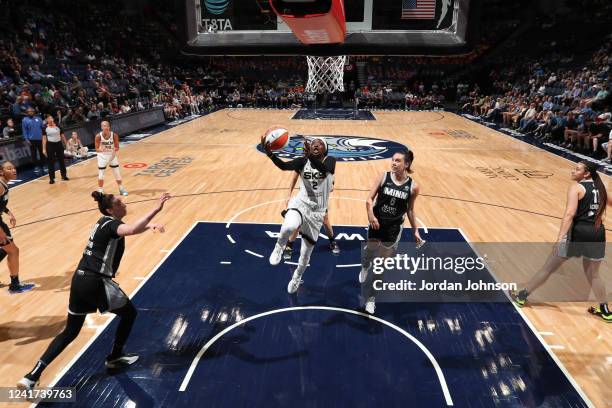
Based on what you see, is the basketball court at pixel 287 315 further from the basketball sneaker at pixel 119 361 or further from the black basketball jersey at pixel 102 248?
the black basketball jersey at pixel 102 248

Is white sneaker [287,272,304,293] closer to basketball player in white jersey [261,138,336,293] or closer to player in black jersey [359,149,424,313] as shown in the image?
basketball player in white jersey [261,138,336,293]

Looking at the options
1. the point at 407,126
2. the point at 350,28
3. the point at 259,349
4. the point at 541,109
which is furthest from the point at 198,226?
the point at 541,109

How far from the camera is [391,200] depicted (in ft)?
16.1

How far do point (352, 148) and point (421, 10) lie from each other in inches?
407

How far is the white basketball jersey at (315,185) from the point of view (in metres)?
5.18

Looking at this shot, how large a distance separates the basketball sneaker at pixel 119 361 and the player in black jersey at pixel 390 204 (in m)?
2.81

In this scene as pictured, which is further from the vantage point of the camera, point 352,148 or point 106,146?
point 352,148

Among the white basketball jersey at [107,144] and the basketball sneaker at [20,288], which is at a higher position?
the white basketball jersey at [107,144]

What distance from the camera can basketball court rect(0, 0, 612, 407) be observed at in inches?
158

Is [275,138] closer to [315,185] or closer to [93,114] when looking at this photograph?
[315,185]

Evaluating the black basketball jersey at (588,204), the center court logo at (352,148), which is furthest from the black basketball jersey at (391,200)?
the center court logo at (352,148)

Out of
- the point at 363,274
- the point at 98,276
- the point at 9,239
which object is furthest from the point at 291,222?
the point at 9,239

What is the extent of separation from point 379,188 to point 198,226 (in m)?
4.23

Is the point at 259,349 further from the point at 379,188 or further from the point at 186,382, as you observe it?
the point at 379,188
